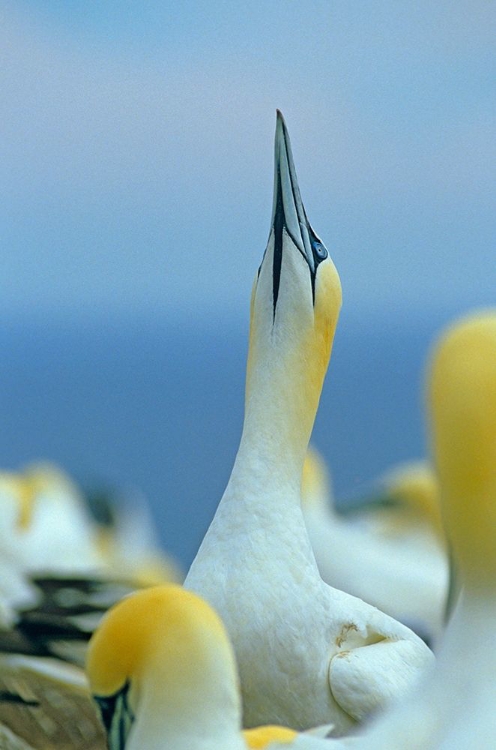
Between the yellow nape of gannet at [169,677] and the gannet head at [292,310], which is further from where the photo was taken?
the gannet head at [292,310]

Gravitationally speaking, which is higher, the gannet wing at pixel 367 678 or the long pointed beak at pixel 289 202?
the long pointed beak at pixel 289 202

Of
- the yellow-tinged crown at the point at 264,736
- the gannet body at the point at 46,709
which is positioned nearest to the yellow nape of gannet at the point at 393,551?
the gannet body at the point at 46,709

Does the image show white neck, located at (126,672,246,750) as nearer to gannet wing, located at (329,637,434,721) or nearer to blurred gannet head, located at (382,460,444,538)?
gannet wing, located at (329,637,434,721)

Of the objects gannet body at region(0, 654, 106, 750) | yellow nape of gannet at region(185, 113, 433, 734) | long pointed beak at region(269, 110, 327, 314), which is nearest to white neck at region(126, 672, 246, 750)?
yellow nape of gannet at region(185, 113, 433, 734)

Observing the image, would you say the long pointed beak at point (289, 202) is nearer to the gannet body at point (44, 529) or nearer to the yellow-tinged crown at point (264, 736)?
the yellow-tinged crown at point (264, 736)

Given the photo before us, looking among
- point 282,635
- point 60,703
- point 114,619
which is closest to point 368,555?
point 60,703

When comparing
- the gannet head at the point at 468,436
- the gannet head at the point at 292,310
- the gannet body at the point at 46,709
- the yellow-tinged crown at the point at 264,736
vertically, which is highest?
the gannet head at the point at 292,310

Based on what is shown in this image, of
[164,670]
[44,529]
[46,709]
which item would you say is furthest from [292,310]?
[44,529]
